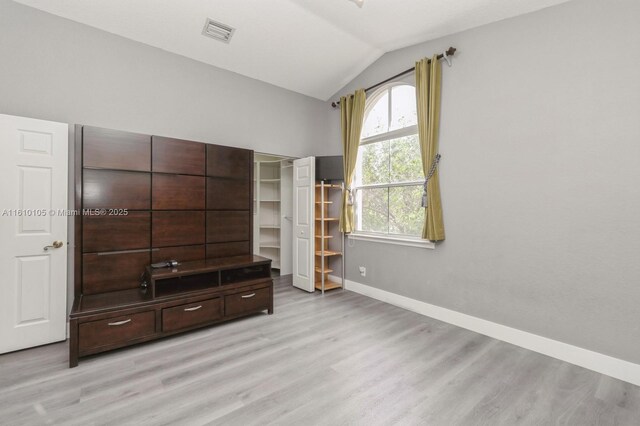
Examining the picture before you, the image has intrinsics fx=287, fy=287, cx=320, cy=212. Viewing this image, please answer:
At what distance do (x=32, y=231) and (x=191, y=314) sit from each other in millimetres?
1642

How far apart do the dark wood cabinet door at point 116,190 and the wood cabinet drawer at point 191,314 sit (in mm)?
1194

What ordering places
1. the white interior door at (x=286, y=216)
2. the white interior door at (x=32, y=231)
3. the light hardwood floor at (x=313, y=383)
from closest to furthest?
the light hardwood floor at (x=313, y=383)
the white interior door at (x=32, y=231)
the white interior door at (x=286, y=216)

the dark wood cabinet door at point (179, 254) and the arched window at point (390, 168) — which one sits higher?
the arched window at point (390, 168)

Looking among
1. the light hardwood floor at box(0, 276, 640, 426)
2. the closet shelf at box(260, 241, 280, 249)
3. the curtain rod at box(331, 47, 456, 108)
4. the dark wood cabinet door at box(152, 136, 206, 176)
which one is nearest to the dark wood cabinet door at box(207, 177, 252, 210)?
the dark wood cabinet door at box(152, 136, 206, 176)

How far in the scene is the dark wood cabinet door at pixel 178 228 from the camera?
3.26 metres

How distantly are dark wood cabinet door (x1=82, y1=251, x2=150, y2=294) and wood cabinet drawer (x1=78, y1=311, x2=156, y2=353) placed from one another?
0.60 metres

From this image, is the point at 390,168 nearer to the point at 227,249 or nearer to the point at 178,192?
the point at 227,249

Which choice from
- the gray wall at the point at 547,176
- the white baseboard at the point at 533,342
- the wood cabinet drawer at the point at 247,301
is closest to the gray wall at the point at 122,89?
the wood cabinet drawer at the point at 247,301

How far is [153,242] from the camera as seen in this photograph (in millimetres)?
3230

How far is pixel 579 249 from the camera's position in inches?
95.9

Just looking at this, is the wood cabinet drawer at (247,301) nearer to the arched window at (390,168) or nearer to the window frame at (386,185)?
the window frame at (386,185)

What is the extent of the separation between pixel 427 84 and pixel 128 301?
3.92 metres

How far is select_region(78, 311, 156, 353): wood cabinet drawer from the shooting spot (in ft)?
7.86

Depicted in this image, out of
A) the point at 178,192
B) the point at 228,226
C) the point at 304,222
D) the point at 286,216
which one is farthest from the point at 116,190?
the point at 286,216
